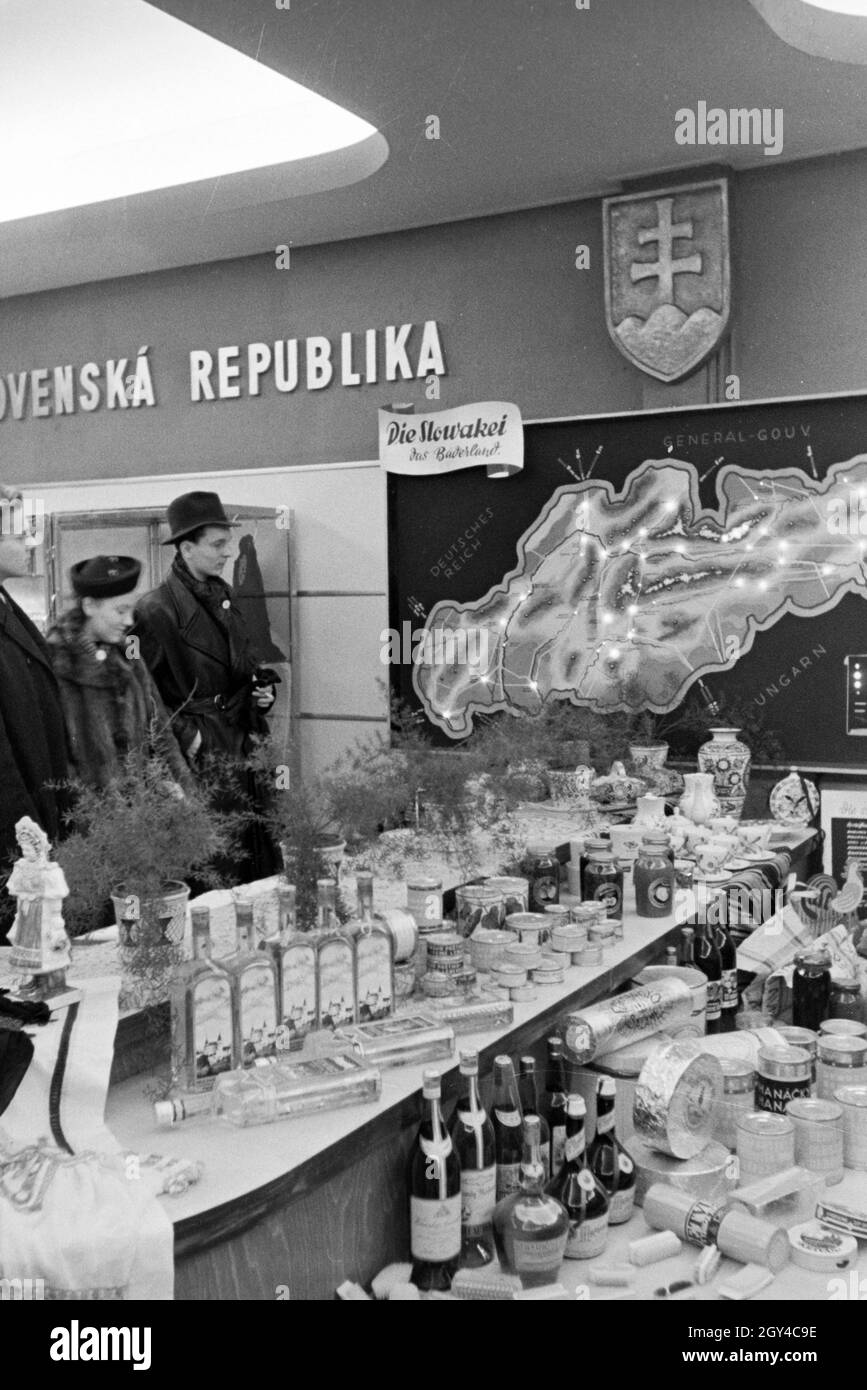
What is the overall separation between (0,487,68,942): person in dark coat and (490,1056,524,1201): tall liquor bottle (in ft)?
4.79

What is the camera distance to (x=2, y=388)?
5.95 metres

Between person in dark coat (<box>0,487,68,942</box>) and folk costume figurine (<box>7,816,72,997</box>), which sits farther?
person in dark coat (<box>0,487,68,942</box>)

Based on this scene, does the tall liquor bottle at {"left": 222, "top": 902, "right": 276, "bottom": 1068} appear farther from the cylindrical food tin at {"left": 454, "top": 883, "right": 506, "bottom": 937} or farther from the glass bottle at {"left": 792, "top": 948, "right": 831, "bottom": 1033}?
the glass bottle at {"left": 792, "top": 948, "right": 831, "bottom": 1033}

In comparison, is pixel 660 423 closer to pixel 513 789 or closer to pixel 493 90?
pixel 493 90

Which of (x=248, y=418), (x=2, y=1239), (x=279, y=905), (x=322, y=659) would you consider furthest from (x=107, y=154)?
(x=2, y=1239)

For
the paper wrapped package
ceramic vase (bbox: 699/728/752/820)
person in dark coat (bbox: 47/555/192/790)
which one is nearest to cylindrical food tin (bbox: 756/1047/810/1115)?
the paper wrapped package

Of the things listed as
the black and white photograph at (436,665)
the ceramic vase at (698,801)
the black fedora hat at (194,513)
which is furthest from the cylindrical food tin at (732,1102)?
the black fedora hat at (194,513)

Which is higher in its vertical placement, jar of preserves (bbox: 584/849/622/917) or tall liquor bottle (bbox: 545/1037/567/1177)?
jar of preserves (bbox: 584/849/622/917)

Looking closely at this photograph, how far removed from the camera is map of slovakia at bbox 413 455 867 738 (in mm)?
4621

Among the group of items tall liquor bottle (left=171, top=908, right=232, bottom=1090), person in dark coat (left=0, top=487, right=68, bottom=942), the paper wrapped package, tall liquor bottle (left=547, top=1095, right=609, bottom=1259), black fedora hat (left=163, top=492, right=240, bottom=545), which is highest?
black fedora hat (left=163, top=492, right=240, bottom=545)

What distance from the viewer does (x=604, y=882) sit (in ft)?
8.52

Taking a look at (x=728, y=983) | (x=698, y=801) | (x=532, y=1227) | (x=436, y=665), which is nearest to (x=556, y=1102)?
(x=532, y=1227)

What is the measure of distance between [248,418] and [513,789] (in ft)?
11.6

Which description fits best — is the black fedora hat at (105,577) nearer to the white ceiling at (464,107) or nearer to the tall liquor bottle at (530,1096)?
the white ceiling at (464,107)
